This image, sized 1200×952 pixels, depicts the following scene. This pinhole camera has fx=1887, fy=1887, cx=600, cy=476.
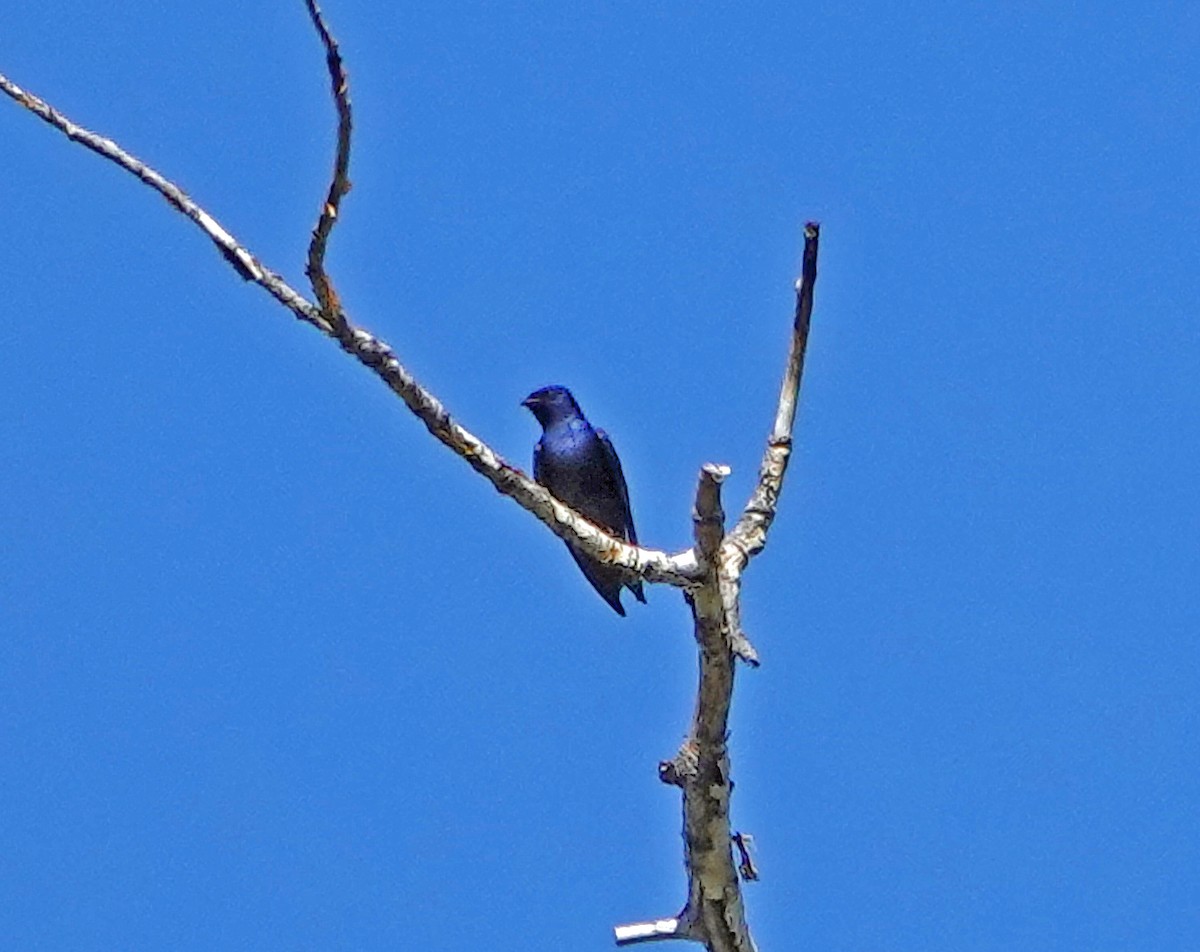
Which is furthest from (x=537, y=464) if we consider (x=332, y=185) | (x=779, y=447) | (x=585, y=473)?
(x=332, y=185)

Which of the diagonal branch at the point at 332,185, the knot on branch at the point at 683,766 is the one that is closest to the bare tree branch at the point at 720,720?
the knot on branch at the point at 683,766

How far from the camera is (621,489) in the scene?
39.9 feet

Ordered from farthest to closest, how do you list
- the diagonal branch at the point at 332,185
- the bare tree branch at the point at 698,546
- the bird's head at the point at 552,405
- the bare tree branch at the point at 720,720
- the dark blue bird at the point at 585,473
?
the bird's head at the point at 552,405
the dark blue bird at the point at 585,473
the bare tree branch at the point at 720,720
the bare tree branch at the point at 698,546
the diagonal branch at the point at 332,185

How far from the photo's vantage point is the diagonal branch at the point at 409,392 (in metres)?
4.82

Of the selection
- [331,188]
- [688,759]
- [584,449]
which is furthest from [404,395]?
[584,449]

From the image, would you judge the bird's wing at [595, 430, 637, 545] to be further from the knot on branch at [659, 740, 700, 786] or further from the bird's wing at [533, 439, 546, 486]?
the knot on branch at [659, 740, 700, 786]

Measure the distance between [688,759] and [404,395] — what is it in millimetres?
1599

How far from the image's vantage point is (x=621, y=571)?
5934 mm

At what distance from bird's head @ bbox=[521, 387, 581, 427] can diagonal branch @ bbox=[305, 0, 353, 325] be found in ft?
25.7

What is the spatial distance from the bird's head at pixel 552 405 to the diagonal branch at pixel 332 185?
25.7 ft

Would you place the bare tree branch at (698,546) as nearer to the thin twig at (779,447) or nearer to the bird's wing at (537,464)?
the thin twig at (779,447)

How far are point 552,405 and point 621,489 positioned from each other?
99 centimetres

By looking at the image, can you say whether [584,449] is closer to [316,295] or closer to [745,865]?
[745,865]

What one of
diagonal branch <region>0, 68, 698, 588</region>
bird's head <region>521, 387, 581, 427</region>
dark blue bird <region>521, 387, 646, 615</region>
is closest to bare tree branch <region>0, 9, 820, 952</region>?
diagonal branch <region>0, 68, 698, 588</region>
